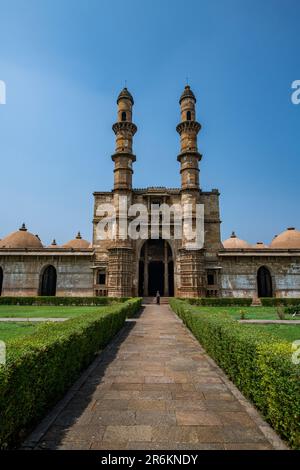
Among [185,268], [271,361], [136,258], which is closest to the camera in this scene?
[271,361]

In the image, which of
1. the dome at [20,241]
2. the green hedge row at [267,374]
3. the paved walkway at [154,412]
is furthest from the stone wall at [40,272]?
the green hedge row at [267,374]

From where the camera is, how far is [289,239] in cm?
3806

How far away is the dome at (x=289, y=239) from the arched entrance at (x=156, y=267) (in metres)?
15.4

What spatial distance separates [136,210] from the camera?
3111cm

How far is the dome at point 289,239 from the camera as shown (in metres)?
36.9

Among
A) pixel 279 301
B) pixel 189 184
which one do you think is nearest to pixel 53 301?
pixel 189 184

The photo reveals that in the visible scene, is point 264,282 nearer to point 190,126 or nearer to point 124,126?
point 190,126

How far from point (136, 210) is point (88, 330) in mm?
24318

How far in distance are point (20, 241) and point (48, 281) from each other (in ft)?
28.0

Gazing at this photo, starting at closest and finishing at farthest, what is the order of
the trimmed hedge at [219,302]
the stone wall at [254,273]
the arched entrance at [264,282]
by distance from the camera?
the trimmed hedge at [219,302]
the stone wall at [254,273]
the arched entrance at [264,282]

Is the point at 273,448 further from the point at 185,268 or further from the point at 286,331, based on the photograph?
the point at 185,268

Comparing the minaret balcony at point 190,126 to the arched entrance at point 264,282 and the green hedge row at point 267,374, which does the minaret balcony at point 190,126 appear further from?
the green hedge row at point 267,374

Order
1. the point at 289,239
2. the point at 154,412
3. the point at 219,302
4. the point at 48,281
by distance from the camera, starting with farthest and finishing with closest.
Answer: the point at 289,239
the point at 48,281
the point at 219,302
the point at 154,412
